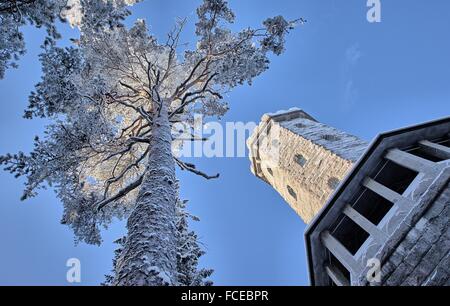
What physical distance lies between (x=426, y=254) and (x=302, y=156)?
1167 centimetres

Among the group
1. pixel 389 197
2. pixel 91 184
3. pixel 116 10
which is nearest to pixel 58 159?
pixel 91 184

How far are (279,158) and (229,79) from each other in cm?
977

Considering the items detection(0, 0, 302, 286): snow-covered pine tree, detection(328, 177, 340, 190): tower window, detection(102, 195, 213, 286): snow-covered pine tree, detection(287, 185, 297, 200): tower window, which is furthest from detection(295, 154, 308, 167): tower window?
detection(102, 195, 213, 286): snow-covered pine tree

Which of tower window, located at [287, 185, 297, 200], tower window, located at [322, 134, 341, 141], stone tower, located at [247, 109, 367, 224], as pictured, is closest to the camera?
stone tower, located at [247, 109, 367, 224]

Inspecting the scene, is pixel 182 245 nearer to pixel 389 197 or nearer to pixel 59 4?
pixel 389 197

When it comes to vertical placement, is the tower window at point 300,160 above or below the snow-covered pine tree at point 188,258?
above

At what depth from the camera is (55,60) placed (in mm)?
8336

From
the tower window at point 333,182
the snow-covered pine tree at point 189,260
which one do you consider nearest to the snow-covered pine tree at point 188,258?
the snow-covered pine tree at point 189,260

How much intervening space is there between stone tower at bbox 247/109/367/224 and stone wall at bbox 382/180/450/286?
4.30 m

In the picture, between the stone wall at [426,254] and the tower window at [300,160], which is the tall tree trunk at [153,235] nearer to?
the stone wall at [426,254]

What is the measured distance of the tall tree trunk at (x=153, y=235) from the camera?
11.7 feet

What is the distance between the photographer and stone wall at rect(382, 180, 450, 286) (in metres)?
5.35

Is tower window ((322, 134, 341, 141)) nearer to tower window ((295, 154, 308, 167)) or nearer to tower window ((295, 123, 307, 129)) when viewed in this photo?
tower window ((295, 154, 308, 167))

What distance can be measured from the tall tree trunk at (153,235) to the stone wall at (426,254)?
4.33 meters
